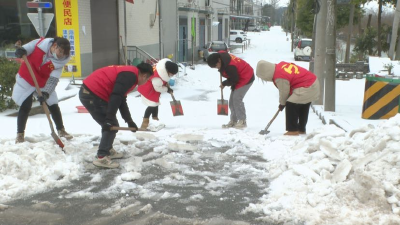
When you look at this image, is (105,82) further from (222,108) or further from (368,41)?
(368,41)

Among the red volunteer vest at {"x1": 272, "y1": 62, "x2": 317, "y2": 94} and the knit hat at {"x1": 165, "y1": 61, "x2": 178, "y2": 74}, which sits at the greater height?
the knit hat at {"x1": 165, "y1": 61, "x2": 178, "y2": 74}

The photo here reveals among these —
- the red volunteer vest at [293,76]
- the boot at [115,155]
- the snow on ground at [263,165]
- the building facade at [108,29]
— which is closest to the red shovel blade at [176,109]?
the snow on ground at [263,165]

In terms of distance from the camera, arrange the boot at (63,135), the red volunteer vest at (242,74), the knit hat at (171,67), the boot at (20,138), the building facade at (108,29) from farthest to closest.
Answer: the building facade at (108,29)
the red volunteer vest at (242,74)
the knit hat at (171,67)
the boot at (63,135)
the boot at (20,138)

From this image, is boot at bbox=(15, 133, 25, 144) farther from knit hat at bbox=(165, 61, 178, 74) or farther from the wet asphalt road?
knit hat at bbox=(165, 61, 178, 74)

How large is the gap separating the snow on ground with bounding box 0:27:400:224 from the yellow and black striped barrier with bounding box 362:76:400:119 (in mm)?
1553

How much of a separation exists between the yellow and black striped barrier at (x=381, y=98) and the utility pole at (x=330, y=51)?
3.16 feet

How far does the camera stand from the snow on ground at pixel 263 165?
3.50 meters

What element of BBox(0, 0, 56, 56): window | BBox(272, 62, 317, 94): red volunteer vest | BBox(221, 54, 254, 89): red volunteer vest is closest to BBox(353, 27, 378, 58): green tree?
BBox(0, 0, 56, 56): window

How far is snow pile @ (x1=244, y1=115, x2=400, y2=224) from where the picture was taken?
3.39 m

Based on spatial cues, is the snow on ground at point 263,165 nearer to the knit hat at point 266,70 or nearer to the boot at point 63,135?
the boot at point 63,135

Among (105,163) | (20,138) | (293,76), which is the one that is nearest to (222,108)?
(293,76)

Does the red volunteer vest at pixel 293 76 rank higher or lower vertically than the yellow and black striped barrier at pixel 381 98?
higher

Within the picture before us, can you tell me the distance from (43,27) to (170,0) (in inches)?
601

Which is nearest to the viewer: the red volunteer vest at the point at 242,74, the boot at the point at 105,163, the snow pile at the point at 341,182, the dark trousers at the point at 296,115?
the snow pile at the point at 341,182
